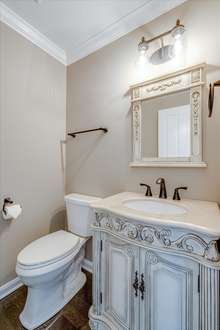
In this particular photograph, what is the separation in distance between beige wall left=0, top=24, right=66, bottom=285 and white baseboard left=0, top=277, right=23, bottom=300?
0.04m

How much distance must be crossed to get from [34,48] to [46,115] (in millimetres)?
654

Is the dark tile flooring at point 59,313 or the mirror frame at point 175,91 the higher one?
the mirror frame at point 175,91

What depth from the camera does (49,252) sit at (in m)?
1.29

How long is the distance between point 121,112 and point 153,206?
0.89 metres

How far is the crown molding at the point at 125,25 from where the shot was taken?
1334 mm

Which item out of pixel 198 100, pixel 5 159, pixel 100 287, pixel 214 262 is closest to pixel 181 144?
pixel 198 100

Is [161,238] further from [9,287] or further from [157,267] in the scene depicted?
[9,287]

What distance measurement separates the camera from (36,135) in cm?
174

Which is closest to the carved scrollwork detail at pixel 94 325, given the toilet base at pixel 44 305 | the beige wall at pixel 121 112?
the toilet base at pixel 44 305

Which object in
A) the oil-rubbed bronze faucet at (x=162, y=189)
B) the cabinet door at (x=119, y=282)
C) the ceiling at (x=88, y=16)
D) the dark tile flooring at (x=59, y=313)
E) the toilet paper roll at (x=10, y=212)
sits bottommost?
the dark tile flooring at (x=59, y=313)

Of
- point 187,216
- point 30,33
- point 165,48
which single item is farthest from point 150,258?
point 30,33

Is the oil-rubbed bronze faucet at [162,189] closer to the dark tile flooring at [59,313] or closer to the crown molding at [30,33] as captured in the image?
the dark tile flooring at [59,313]

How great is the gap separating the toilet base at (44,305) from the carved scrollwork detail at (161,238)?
79 centimetres

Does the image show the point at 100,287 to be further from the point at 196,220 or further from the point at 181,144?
the point at 181,144
